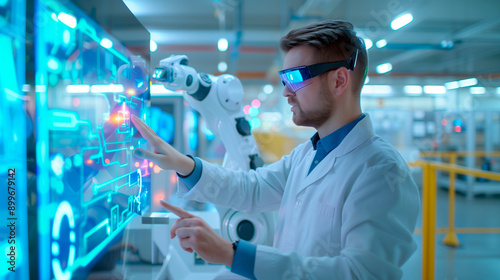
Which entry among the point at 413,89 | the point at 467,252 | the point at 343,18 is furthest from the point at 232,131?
the point at 413,89

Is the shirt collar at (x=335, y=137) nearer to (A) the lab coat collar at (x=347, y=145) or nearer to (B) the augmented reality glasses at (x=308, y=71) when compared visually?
(A) the lab coat collar at (x=347, y=145)

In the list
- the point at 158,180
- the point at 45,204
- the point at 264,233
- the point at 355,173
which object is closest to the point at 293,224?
the point at 355,173

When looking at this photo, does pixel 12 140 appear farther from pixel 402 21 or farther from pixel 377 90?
pixel 377 90

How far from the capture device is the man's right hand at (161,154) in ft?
3.63

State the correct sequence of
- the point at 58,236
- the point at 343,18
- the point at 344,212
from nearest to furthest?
the point at 58,236, the point at 344,212, the point at 343,18

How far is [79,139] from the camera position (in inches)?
29.6

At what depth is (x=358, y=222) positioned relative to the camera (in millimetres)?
925

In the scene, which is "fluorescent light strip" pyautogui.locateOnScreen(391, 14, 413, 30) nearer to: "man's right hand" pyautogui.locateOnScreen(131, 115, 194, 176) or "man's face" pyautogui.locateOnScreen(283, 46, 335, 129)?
"man's face" pyautogui.locateOnScreen(283, 46, 335, 129)

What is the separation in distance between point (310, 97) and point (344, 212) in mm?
417

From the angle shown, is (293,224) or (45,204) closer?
(45,204)

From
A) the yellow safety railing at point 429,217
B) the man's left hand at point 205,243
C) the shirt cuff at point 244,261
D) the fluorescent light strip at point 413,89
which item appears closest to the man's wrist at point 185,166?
the man's left hand at point 205,243

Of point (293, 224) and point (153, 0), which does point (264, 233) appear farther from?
point (153, 0)

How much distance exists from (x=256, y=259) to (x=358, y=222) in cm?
31

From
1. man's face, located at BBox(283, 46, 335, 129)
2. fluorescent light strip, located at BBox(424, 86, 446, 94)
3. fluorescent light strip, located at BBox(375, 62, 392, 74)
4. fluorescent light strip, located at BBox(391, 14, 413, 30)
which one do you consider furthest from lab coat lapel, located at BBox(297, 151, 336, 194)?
fluorescent light strip, located at BBox(424, 86, 446, 94)
